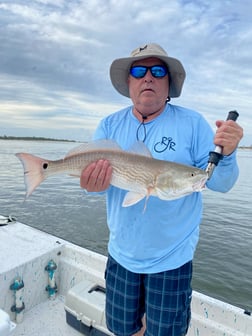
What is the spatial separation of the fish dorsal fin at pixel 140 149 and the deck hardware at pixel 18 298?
2.47 m

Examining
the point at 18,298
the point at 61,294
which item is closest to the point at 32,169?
the point at 18,298

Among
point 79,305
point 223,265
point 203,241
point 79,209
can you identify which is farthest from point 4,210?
point 79,305

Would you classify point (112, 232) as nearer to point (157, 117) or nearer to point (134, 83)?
point (157, 117)

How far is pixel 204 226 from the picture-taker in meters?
10.5

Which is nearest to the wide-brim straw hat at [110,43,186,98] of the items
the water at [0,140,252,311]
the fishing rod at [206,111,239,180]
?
the fishing rod at [206,111,239,180]

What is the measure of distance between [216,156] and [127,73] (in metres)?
1.31

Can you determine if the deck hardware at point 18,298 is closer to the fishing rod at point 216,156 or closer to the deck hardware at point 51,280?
the deck hardware at point 51,280

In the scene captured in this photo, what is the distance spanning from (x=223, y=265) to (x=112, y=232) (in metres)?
6.25

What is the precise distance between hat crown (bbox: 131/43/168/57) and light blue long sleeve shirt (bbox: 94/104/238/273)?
465 millimetres

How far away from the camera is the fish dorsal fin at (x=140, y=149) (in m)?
2.29

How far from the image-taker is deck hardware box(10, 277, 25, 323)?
3643mm

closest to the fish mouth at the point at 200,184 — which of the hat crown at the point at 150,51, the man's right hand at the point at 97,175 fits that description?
the man's right hand at the point at 97,175

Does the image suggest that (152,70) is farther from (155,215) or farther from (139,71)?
(155,215)

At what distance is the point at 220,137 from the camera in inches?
76.5
